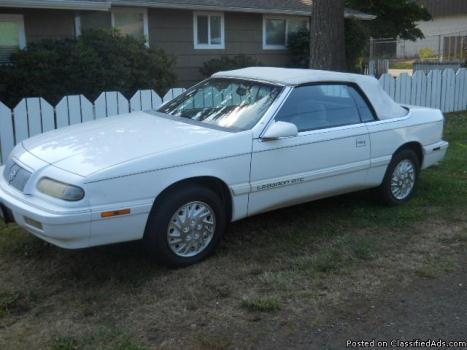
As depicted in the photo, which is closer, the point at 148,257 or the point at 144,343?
the point at 144,343

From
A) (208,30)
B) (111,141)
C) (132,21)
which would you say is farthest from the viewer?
(208,30)

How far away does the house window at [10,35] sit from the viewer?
1291 cm

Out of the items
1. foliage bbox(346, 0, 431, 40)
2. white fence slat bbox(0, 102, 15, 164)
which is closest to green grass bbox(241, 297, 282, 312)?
white fence slat bbox(0, 102, 15, 164)

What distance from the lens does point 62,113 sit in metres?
7.85

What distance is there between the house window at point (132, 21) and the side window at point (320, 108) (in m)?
10.3

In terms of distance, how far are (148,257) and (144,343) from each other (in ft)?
4.40

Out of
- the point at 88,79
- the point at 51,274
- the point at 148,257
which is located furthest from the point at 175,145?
the point at 88,79

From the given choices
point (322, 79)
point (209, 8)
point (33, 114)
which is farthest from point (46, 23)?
point (322, 79)

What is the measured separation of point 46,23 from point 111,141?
1003 centimetres

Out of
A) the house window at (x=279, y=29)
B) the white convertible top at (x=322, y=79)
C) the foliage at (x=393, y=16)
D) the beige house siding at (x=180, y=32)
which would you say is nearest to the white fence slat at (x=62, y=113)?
the white convertible top at (x=322, y=79)

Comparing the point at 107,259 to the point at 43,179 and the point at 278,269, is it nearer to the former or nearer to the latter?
the point at 43,179

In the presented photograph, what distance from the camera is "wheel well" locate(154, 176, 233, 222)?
4452 mm

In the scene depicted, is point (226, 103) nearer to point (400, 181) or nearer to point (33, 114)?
point (400, 181)

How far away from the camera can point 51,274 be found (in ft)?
14.8
